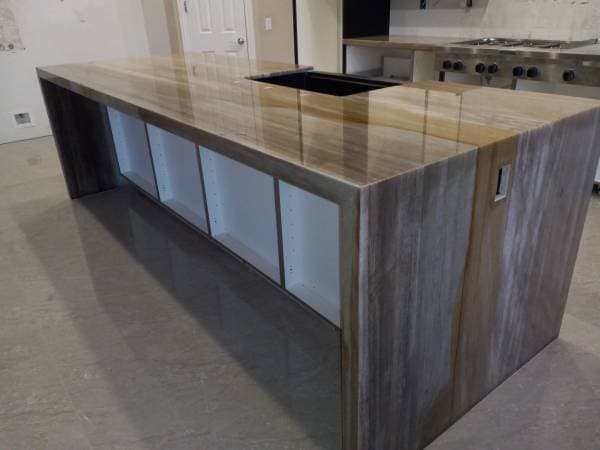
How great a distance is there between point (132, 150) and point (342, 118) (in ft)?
7.56

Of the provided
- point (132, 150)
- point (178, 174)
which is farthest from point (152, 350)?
point (132, 150)

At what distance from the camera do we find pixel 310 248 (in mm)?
1755

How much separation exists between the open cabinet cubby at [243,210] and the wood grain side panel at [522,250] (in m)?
0.77

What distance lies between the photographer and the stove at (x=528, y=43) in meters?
3.08

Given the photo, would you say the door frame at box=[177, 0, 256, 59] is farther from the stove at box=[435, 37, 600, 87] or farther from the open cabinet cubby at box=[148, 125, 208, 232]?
the open cabinet cubby at box=[148, 125, 208, 232]

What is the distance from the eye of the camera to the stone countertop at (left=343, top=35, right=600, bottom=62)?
2789mm

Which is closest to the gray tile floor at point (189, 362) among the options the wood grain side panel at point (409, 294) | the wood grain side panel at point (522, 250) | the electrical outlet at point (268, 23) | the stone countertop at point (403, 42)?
the wood grain side panel at point (522, 250)

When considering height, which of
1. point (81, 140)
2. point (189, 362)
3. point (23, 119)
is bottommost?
point (189, 362)

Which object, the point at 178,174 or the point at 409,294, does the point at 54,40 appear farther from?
the point at 409,294

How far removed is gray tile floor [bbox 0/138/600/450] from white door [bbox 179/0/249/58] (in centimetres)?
267

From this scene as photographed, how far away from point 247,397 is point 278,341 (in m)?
0.30

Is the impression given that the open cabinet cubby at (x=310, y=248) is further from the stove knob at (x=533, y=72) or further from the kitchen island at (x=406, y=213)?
the stove knob at (x=533, y=72)

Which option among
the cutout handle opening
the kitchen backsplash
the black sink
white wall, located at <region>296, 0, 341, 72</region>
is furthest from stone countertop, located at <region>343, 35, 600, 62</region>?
the cutout handle opening

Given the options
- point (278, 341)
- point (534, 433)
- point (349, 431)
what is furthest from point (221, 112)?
point (534, 433)
